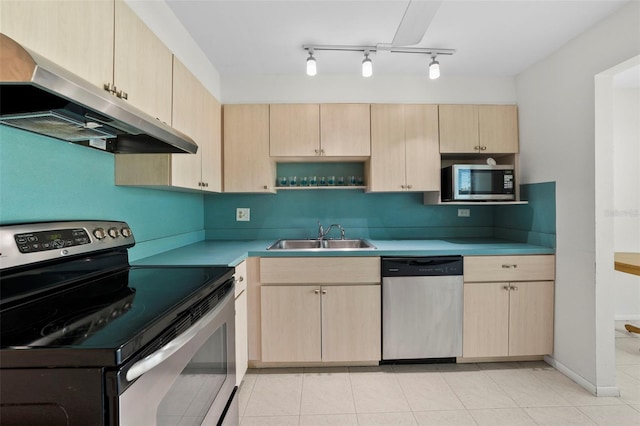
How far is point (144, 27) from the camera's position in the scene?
1.44m

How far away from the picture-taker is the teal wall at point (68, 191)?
108cm

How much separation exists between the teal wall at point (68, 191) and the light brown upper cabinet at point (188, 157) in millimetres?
124

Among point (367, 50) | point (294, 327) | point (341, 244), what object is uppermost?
point (367, 50)

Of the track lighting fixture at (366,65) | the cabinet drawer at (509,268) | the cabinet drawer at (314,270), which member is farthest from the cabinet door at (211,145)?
the cabinet drawer at (509,268)

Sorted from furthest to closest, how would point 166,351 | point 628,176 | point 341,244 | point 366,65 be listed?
point 628,176
point 341,244
point 366,65
point 166,351

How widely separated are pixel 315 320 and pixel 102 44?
6.34ft

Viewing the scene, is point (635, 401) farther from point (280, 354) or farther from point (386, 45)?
point (386, 45)

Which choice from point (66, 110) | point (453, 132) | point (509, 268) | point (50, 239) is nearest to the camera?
point (66, 110)

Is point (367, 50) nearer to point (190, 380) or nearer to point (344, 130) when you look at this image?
point (344, 130)

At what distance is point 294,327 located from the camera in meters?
2.18

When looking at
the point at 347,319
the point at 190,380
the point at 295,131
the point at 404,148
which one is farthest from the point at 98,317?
the point at 404,148

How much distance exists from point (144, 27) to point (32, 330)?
54.3 inches

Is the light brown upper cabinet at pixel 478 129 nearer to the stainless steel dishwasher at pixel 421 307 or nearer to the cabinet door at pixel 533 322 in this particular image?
the stainless steel dishwasher at pixel 421 307

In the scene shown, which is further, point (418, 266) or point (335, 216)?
point (335, 216)
